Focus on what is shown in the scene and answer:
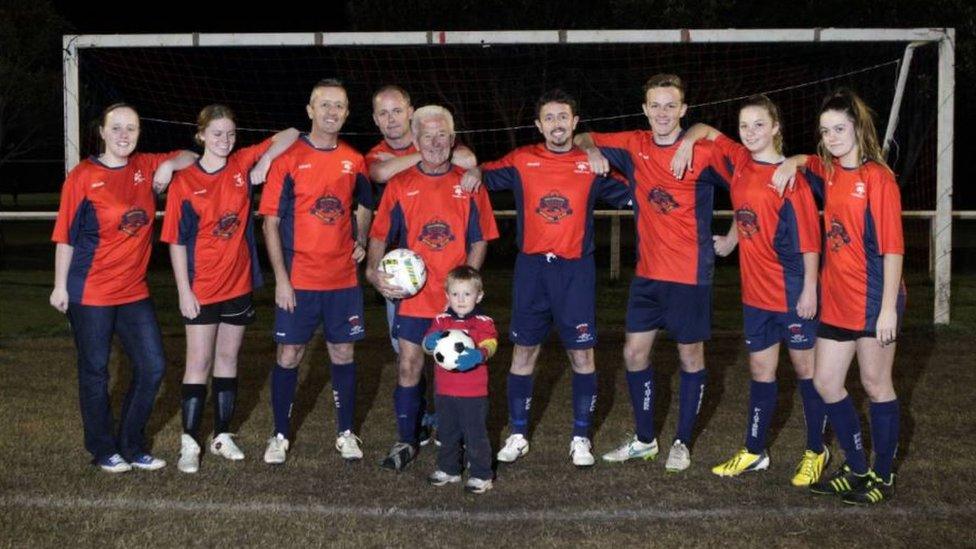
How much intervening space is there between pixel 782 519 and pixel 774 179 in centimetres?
163

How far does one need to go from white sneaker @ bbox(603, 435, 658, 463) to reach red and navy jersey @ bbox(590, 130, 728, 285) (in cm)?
95

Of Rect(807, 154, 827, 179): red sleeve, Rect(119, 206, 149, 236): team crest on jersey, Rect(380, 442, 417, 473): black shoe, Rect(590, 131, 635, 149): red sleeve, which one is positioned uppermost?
Rect(590, 131, 635, 149): red sleeve

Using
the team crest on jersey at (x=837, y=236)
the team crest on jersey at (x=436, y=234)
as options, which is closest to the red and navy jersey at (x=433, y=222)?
the team crest on jersey at (x=436, y=234)

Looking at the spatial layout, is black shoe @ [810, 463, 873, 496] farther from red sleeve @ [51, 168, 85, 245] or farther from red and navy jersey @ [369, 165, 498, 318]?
red sleeve @ [51, 168, 85, 245]

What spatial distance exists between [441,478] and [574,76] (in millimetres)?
17468

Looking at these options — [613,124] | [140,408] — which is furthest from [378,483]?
[613,124]

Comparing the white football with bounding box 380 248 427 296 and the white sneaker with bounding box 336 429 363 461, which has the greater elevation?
the white football with bounding box 380 248 427 296

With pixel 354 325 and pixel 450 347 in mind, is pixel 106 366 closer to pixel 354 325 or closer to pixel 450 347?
pixel 354 325

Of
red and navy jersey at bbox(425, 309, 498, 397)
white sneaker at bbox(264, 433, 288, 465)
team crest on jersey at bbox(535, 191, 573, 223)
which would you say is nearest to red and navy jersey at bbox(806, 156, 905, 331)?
team crest on jersey at bbox(535, 191, 573, 223)

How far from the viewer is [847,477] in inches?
218

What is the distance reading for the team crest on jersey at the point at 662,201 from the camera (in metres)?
6.10

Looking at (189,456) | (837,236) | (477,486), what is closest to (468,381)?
(477,486)

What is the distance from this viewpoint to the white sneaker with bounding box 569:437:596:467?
20.1ft

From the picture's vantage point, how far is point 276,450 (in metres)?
6.19
